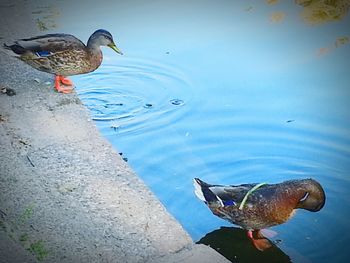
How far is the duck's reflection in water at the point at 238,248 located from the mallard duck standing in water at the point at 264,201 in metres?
0.05

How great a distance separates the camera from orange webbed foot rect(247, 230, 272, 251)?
3.36 meters

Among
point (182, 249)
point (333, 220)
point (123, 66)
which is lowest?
point (333, 220)

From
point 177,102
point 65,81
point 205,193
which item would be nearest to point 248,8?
point 177,102

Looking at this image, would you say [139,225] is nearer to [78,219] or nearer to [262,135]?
[78,219]

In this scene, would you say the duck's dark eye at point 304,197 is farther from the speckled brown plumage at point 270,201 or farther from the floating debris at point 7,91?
the floating debris at point 7,91

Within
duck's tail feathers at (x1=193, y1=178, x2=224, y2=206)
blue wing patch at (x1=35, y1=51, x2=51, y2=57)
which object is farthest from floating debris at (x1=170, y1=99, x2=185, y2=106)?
duck's tail feathers at (x1=193, y1=178, x2=224, y2=206)

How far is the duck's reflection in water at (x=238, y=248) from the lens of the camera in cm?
328

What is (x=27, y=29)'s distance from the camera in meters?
6.04

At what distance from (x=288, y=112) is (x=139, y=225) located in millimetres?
2230

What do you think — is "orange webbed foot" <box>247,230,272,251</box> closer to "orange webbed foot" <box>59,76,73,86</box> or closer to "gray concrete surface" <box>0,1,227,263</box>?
"gray concrete surface" <box>0,1,227,263</box>

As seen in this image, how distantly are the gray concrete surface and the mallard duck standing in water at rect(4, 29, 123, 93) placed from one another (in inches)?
17.6

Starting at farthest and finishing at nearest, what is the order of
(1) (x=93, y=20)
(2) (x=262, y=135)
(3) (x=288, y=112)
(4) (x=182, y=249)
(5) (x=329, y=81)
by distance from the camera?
(1) (x=93, y=20) → (5) (x=329, y=81) → (3) (x=288, y=112) → (2) (x=262, y=135) → (4) (x=182, y=249)

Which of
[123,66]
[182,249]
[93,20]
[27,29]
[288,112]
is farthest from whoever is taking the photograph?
[93,20]

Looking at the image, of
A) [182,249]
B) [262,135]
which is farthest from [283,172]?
[182,249]
